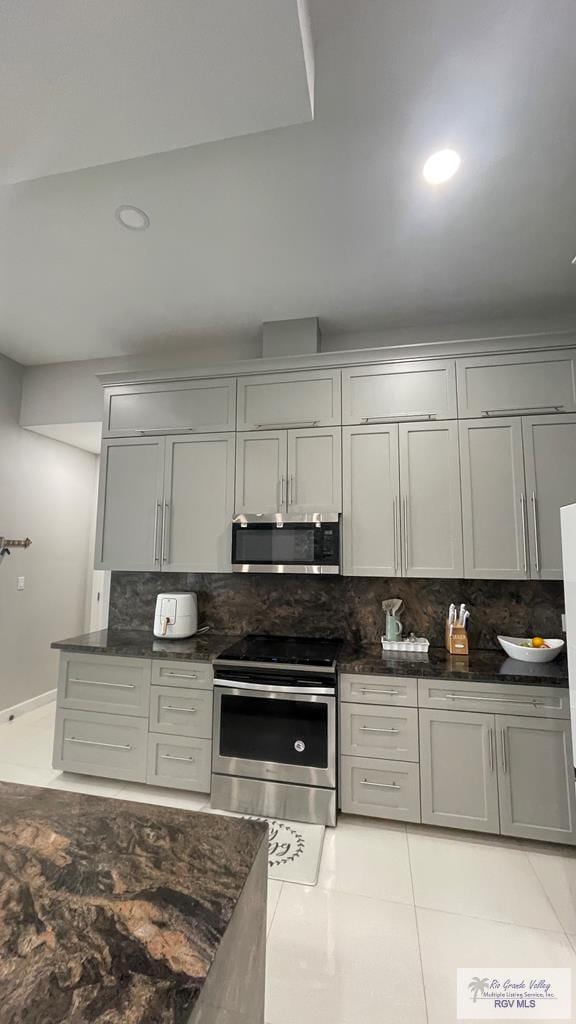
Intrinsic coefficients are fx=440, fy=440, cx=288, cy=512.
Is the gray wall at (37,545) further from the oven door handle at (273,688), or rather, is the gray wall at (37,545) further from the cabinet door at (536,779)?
the cabinet door at (536,779)

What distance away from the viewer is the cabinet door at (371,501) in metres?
2.68

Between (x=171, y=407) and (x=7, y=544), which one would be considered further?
(x=7, y=544)

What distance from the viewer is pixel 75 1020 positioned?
0.49 metres

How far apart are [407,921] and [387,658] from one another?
1.09 meters

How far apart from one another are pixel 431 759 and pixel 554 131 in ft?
9.25

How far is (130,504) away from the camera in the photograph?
10.2 ft

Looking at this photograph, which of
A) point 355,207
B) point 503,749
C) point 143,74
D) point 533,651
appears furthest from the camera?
point 533,651

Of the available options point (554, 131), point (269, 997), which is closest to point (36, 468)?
point (269, 997)

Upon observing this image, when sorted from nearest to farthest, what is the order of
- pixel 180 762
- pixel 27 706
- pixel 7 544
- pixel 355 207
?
1. pixel 355 207
2. pixel 180 762
3. pixel 7 544
4. pixel 27 706

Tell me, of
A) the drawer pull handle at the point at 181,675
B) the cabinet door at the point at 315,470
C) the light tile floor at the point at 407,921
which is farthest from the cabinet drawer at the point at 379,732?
the cabinet door at the point at 315,470

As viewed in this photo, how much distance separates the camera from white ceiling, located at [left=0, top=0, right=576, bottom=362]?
1.42 m

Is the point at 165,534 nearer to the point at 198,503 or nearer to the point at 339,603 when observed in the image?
the point at 198,503

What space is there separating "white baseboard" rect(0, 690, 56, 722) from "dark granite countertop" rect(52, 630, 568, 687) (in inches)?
53.0

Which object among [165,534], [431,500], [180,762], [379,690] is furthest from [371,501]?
[180,762]
